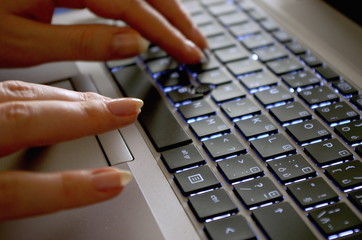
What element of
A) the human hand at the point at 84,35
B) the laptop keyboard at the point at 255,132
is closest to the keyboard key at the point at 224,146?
the laptop keyboard at the point at 255,132

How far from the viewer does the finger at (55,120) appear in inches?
19.6

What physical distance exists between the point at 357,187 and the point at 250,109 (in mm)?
188

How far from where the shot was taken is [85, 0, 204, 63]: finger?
0.74 meters

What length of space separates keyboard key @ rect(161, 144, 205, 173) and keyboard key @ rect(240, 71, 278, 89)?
0.53 feet

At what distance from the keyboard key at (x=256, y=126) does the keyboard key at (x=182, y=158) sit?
72mm

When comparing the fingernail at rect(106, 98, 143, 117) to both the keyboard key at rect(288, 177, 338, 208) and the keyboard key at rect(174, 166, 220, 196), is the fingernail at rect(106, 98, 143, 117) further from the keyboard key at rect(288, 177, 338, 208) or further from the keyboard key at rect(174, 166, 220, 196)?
the keyboard key at rect(288, 177, 338, 208)

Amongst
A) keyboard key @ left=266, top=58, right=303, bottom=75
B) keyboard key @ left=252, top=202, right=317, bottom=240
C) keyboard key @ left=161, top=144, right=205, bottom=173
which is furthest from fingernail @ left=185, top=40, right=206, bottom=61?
keyboard key @ left=252, top=202, right=317, bottom=240

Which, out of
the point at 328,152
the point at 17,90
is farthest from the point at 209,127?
the point at 17,90

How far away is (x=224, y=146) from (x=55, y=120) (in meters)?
0.21

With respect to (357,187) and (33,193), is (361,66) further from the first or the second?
(33,193)

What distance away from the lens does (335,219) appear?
1.52 ft

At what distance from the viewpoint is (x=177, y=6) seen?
812 mm

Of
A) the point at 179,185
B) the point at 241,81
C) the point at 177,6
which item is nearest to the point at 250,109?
the point at 241,81

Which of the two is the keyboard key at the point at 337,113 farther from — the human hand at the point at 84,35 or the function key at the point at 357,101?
the human hand at the point at 84,35
